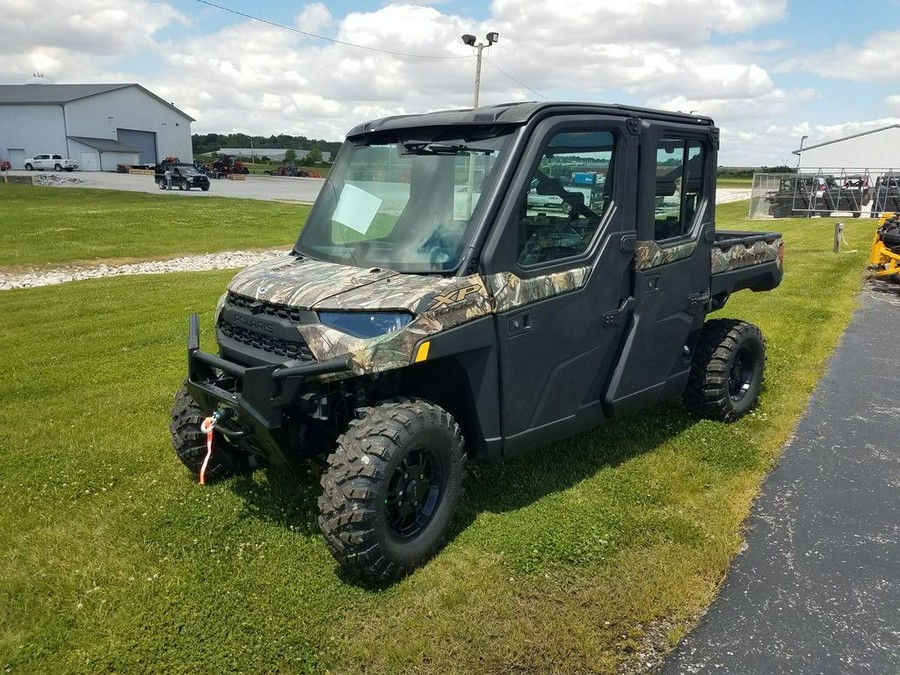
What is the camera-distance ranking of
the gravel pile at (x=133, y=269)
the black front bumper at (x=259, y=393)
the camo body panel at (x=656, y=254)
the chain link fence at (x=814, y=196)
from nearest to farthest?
the black front bumper at (x=259, y=393)
the camo body panel at (x=656, y=254)
the gravel pile at (x=133, y=269)
the chain link fence at (x=814, y=196)

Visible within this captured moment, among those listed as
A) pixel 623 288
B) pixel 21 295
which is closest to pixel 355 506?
pixel 623 288

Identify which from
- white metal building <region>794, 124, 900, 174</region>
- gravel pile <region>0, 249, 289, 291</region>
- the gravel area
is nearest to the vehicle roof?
gravel pile <region>0, 249, 289, 291</region>

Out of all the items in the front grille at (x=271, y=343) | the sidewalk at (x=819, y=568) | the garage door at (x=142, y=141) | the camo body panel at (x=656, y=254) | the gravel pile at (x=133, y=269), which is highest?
the garage door at (x=142, y=141)

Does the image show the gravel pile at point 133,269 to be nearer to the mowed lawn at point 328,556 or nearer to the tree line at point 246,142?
the mowed lawn at point 328,556

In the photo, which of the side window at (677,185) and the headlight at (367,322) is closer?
the headlight at (367,322)

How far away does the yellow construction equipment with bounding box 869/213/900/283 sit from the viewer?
13.0m

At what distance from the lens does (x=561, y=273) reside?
4.20m

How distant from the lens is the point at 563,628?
3.35 metres

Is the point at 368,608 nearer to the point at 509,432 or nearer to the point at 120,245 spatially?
the point at 509,432

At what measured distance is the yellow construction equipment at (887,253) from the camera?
42.8 ft

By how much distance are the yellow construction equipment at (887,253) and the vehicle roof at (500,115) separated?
10.2 m

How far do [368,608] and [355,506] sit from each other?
51 centimetres

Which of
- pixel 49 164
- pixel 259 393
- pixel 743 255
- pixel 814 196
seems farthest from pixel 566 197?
pixel 49 164

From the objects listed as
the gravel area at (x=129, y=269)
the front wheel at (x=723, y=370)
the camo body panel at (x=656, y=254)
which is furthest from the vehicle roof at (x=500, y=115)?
the gravel area at (x=129, y=269)
